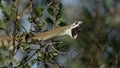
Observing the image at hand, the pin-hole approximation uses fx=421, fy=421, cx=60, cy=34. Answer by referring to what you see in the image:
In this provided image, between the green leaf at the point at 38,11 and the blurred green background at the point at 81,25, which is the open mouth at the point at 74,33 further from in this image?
the green leaf at the point at 38,11

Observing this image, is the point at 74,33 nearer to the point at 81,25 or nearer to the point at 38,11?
the point at 38,11

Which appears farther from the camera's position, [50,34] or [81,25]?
[81,25]

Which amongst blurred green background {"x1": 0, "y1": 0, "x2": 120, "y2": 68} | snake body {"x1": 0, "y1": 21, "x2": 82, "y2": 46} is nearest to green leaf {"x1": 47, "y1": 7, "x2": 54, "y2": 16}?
blurred green background {"x1": 0, "y1": 0, "x2": 120, "y2": 68}

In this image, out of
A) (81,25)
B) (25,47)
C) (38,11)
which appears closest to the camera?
(25,47)

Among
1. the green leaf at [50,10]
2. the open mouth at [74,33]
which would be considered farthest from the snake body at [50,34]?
the green leaf at [50,10]

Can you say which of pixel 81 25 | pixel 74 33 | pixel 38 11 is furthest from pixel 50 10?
pixel 81 25

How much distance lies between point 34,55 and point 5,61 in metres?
0.15

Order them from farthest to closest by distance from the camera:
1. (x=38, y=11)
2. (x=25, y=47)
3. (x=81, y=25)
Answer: (x=81, y=25), (x=38, y=11), (x=25, y=47)

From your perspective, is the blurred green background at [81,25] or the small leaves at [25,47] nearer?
the small leaves at [25,47]

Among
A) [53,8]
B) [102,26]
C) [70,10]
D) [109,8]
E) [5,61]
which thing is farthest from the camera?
[70,10]

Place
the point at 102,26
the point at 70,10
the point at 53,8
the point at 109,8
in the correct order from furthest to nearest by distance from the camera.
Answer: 1. the point at 70,10
2. the point at 109,8
3. the point at 102,26
4. the point at 53,8

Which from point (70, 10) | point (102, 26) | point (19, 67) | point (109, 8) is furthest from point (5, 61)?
point (70, 10)

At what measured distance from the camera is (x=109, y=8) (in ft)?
19.9

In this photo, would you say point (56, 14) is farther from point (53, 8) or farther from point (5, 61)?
point (5, 61)
